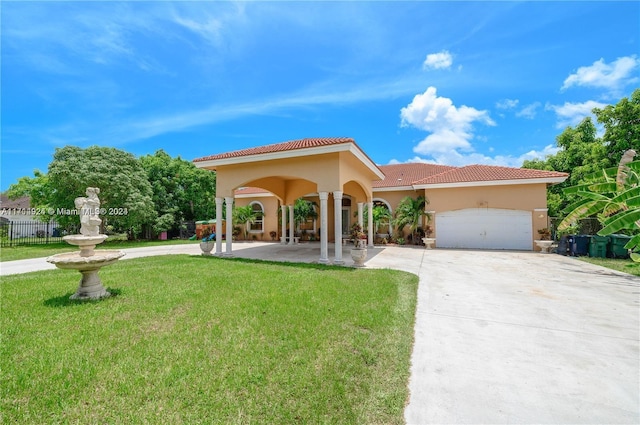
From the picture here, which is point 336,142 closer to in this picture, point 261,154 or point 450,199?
point 261,154

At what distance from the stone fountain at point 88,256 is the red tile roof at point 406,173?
1691 centimetres

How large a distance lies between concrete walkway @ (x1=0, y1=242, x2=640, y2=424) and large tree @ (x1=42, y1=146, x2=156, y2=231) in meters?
21.9

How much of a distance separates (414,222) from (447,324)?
1326cm

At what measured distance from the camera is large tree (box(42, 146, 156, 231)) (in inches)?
751

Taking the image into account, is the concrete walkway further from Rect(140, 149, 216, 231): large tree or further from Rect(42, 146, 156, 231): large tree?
Rect(140, 149, 216, 231): large tree

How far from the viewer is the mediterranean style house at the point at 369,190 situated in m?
10.8

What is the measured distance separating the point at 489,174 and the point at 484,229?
133 inches

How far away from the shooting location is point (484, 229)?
16297mm

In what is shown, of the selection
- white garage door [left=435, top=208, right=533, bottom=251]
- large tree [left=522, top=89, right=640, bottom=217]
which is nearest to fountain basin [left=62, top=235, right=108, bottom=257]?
white garage door [left=435, top=208, right=533, bottom=251]

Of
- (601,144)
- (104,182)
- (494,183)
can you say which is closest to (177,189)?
(104,182)

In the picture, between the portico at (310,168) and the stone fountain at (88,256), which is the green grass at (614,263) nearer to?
the portico at (310,168)

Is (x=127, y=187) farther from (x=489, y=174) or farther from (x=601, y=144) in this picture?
(x=601, y=144)

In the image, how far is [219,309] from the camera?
537 centimetres

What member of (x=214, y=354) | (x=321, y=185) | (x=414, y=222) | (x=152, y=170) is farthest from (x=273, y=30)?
(x=152, y=170)
